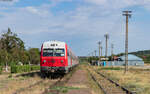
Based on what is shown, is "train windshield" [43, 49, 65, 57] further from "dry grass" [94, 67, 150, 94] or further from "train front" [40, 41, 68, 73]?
"dry grass" [94, 67, 150, 94]

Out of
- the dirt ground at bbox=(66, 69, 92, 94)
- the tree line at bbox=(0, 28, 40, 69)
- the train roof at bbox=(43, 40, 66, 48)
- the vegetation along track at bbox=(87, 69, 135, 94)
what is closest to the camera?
the dirt ground at bbox=(66, 69, 92, 94)

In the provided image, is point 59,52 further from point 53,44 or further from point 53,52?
point 53,44

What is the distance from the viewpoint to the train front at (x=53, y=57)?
2164 centimetres

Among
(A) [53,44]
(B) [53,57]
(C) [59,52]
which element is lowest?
(B) [53,57]

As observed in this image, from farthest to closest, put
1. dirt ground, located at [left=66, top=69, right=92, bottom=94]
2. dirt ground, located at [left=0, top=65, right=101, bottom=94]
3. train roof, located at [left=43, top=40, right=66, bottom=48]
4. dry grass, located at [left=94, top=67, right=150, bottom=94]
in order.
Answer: train roof, located at [left=43, top=40, right=66, bottom=48], dry grass, located at [left=94, top=67, right=150, bottom=94], dirt ground, located at [left=66, top=69, right=92, bottom=94], dirt ground, located at [left=0, top=65, right=101, bottom=94]

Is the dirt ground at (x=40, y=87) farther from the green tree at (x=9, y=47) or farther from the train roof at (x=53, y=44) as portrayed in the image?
the green tree at (x=9, y=47)

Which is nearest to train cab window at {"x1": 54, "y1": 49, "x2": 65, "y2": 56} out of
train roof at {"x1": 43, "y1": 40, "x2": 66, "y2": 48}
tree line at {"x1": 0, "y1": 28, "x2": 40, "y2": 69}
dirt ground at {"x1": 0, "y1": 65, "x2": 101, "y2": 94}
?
train roof at {"x1": 43, "y1": 40, "x2": 66, "y2": 48}

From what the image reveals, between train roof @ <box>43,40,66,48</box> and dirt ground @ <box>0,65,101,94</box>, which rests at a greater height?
train roof @ <box>43,40,66,48</box>

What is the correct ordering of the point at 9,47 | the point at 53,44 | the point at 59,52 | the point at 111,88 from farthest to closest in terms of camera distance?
the point at 9,47 → the point at 53,44 → the point at 59,52 → the point at 111,88

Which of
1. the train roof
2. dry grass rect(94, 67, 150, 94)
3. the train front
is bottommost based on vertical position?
dry grass rect(94, 67, 150, 94)

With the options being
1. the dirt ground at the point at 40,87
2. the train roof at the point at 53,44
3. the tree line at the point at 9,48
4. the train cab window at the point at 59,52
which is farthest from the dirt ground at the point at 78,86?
the tree line at the point at 9,48

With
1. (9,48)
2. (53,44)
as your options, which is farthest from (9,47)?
(53,44)

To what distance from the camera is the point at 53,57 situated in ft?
71.9

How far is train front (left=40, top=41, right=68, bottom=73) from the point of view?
21.6 metres
